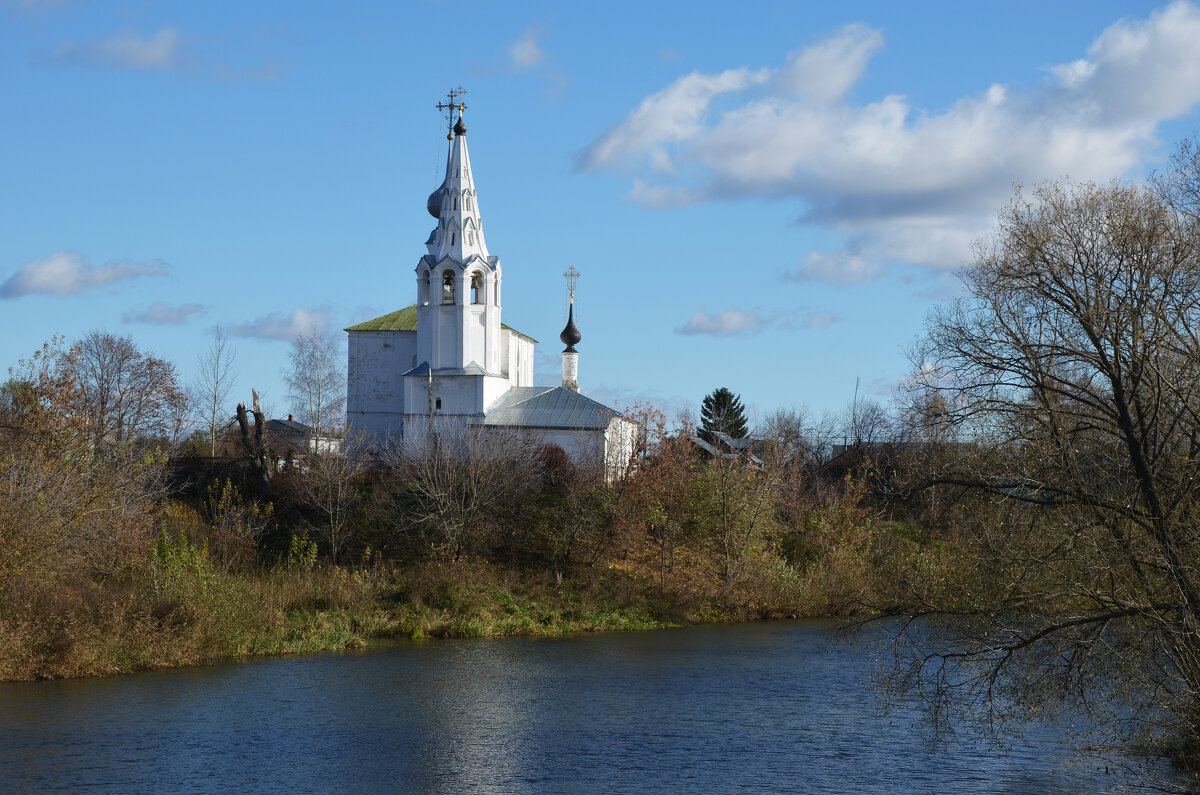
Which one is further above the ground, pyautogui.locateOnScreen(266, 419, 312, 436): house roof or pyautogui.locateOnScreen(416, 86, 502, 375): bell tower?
pyautogui.locateOnScreen(416, 86, 502, 375): bell tower

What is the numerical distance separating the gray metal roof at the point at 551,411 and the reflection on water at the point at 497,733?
2555 cm

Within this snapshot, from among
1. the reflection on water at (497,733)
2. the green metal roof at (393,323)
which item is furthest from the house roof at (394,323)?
the reflection on water at (497,733)

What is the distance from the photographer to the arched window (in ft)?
201

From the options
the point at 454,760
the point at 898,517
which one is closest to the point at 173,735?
the point at 454,760

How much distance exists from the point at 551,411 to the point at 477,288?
7.95 m

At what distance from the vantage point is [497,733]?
74.2 feet

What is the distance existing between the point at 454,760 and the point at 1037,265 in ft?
41.6

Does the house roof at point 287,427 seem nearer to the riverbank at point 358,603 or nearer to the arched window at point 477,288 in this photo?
the arched window at point 477,288

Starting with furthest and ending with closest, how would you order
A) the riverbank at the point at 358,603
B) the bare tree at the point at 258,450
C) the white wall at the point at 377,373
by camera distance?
the white wall at the point at 377,373, the bare tree at the point at 258,450, the riverbank at the point at 358,603

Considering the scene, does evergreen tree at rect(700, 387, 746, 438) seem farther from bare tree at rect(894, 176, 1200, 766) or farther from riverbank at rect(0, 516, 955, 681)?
bare tree at rect(894, 176, 1200, 766)

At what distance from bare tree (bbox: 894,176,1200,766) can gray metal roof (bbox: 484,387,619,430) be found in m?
36.2

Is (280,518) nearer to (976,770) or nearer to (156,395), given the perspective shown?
(156,395)

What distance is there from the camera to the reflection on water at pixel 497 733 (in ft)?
62.2

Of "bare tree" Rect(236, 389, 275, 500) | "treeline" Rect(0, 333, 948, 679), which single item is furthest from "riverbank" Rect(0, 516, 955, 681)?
"bare tree" Rect(236, 389, 275, 500)
